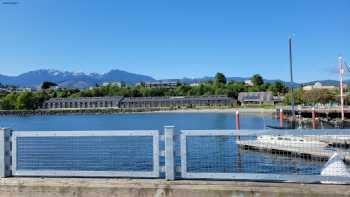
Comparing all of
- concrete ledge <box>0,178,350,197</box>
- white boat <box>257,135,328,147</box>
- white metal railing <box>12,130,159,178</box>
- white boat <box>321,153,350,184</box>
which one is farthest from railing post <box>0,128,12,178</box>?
white boat <box>321,153,350,184</box>

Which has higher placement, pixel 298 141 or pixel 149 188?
pixel 298 141

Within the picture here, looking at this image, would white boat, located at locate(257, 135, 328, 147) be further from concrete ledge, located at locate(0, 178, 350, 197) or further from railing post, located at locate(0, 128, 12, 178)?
railing post, located at locate(0, 128, 12, 178)

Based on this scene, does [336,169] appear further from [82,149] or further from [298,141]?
[82,149]

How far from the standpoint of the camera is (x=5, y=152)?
34.7ft

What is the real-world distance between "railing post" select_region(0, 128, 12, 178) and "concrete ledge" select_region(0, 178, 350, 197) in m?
0.25

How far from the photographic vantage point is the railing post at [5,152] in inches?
414

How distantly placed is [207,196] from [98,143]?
304cm

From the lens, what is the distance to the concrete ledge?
9133 mm

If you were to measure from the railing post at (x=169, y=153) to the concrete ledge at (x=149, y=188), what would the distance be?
9.2 inches

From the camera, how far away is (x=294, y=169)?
12.1m

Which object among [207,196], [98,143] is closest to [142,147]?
[98,143]

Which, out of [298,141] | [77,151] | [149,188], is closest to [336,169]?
[149,188]

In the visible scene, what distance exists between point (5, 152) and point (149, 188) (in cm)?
354

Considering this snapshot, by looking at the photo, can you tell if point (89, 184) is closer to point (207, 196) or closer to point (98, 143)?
point (98, 143)
